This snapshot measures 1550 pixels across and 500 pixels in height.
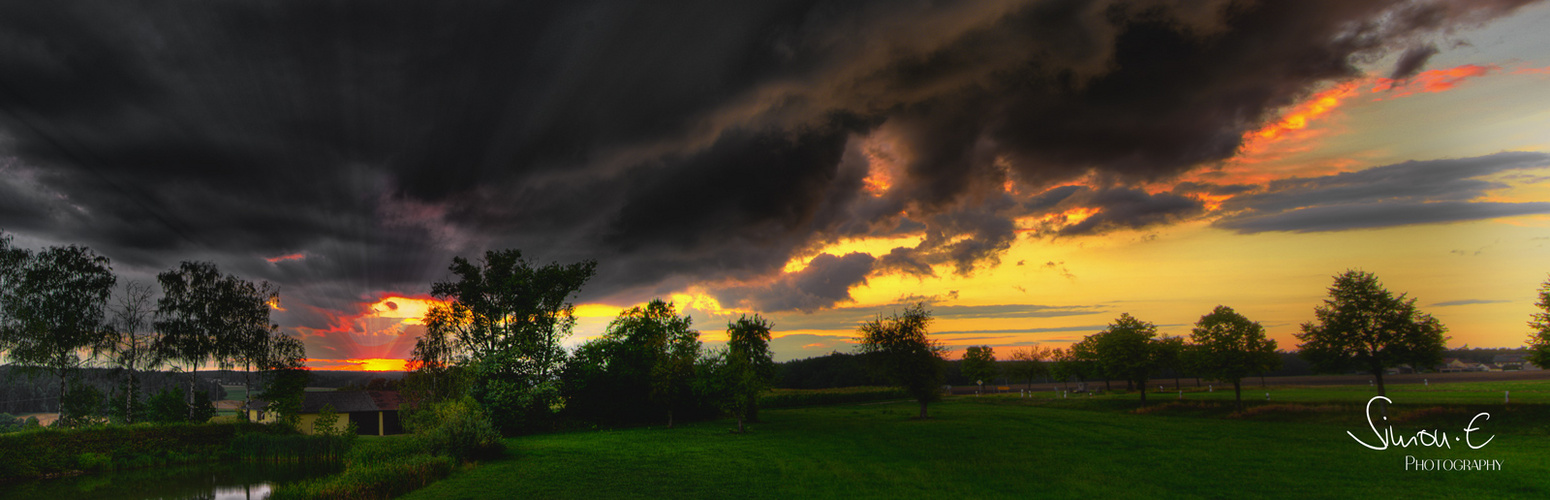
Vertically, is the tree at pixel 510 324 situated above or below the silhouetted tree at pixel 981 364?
above

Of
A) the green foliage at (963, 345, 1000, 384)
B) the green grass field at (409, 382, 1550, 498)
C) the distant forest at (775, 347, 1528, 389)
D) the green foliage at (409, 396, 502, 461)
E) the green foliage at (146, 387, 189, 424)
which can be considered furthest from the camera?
the distant forest at (775, 347, 1528, 389)

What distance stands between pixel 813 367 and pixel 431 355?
82.6m

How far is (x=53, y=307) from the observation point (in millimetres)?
39188

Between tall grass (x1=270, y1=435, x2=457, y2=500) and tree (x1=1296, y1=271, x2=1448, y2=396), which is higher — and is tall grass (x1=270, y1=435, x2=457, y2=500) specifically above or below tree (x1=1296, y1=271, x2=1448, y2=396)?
below

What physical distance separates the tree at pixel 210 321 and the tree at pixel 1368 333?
77224 millimetres

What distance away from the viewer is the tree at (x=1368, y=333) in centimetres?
2880

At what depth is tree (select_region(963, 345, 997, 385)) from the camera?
80594 millimetres

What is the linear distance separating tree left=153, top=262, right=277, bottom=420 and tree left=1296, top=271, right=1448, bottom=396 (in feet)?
253

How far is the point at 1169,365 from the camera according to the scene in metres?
52.2

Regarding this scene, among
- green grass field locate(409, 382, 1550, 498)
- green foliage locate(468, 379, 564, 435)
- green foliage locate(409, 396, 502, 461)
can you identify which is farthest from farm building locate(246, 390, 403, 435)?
green foliage locate(409, 396, 502, 461)

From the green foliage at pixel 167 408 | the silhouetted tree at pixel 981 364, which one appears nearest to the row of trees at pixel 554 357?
the green foliage at pixel 167 408

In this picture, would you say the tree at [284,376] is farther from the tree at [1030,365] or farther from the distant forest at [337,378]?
the tree at [1030,365]

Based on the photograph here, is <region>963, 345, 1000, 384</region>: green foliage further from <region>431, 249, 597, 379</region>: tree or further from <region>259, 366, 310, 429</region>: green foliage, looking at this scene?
<region>259, 366, 310, 429</region>: green foliage

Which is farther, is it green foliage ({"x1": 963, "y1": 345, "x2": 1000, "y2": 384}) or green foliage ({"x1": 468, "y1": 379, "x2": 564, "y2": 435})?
green foliage ({"x1": 963, "y1": 345, "x2": 1000, "y2": 384})
